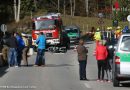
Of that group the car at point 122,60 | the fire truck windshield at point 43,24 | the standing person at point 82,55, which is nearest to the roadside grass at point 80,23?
the fire truck windshield at point 43,24

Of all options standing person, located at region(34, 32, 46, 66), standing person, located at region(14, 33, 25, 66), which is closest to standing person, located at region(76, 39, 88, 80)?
standing person, located at region(34, 32, 46, 66)

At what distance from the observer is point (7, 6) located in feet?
325

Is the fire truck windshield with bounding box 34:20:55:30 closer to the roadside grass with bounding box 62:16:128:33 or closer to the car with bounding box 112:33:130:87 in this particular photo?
the car with bounding box 112:33:130:87

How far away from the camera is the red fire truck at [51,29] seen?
151 ft

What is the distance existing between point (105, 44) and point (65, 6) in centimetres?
9311

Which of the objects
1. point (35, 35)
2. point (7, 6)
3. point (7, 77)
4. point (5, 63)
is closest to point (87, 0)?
point (7, 6)

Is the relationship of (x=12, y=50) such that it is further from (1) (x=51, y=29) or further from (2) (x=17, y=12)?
(2) (x=17, y=12)

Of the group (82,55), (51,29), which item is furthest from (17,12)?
(82,55)

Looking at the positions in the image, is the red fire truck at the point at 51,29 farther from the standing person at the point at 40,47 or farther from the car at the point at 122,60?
the car at the point at 122,60

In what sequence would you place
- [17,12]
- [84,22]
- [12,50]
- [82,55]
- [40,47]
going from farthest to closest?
[17,12] < [84,22] < [40,47] < [12,50] < [82,55]

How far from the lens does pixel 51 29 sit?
4666 cm

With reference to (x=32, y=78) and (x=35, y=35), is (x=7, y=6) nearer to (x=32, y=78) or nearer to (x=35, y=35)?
(x=35, y=35)

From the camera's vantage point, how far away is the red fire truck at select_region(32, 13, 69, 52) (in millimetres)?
46094

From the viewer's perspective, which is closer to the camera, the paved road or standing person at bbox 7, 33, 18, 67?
the paved road
